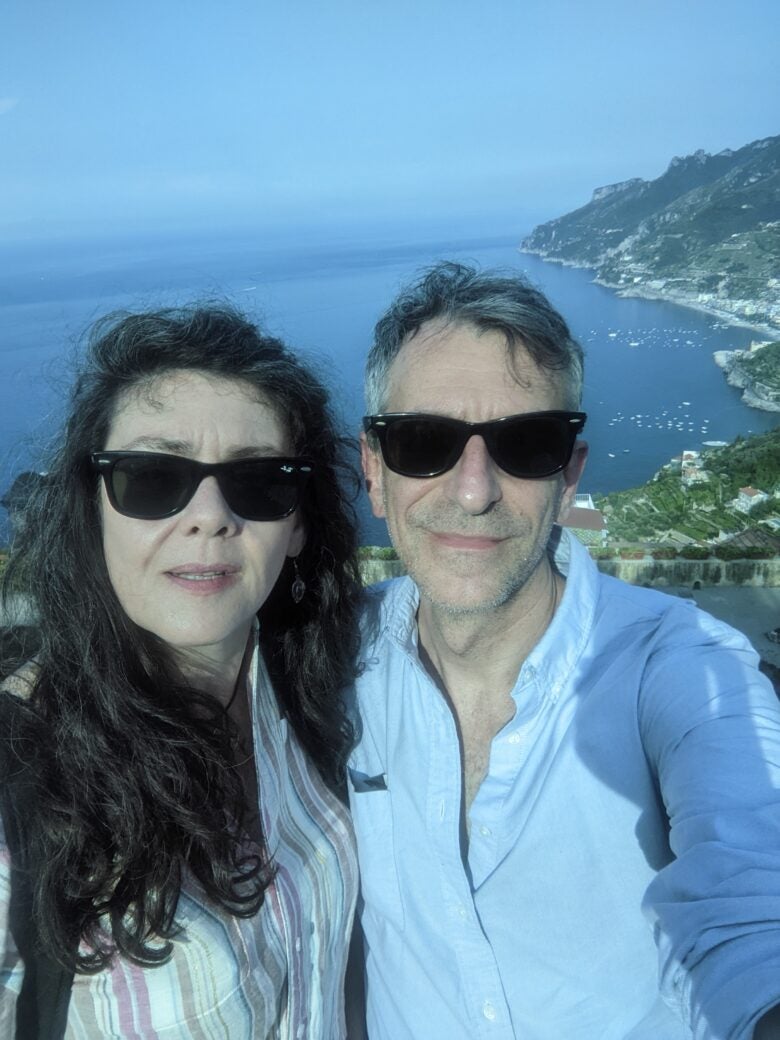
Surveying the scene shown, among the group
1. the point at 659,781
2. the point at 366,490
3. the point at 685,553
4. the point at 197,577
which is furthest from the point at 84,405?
the point at 685,553

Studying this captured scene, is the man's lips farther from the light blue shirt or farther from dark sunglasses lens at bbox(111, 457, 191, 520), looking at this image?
dark sunglasses lens at bbox(111, 457, 191, 520)

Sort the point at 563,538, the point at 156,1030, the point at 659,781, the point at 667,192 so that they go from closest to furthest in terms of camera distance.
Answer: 1. the point at 156,1030
2. the point at 659,781
3. the point at 563,538
4. the point at 667,192

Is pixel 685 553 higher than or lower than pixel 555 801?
lower

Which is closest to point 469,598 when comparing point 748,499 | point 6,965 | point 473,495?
point 473,495

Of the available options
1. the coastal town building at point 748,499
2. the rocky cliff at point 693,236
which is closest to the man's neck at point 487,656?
the coastal town building at point 748,499

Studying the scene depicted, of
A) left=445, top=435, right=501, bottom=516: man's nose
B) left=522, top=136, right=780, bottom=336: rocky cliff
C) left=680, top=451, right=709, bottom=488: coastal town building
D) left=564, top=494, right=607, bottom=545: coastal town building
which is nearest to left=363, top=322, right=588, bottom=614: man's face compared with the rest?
left=445, top=435, right=501, bottom=516: man's nose

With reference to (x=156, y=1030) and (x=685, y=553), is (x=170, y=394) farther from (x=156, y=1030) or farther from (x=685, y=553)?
(x=685, y=553)

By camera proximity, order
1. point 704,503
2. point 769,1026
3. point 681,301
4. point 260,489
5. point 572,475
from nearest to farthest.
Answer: point 769,1026 → point 260,489 → point 572,475 → point 704,503 → point 681,301

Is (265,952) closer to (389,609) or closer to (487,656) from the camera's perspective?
(487,656)
